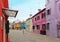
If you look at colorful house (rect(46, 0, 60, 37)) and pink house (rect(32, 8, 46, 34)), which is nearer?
colorful house (rect(46, 0, 60, 37))

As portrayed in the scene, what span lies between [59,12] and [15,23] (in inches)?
3398

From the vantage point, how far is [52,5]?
39219 mm

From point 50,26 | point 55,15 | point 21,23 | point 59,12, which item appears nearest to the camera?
point 59,12

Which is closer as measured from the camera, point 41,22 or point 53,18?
point 53,18

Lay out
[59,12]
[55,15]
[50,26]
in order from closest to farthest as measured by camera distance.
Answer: [59,12] < [55,15] < [50,26]

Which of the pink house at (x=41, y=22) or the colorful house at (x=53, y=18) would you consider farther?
the pink house at (x=41, y=22)

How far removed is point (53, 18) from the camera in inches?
1517

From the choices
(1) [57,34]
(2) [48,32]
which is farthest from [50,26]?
(1) [57,34]

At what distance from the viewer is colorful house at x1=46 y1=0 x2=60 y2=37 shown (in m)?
35.9

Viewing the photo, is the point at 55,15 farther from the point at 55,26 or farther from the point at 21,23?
the point at 21,23

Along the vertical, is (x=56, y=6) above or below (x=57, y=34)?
above

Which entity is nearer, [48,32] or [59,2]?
[59,2]

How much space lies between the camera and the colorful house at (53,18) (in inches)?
1415

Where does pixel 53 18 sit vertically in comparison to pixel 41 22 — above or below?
above
